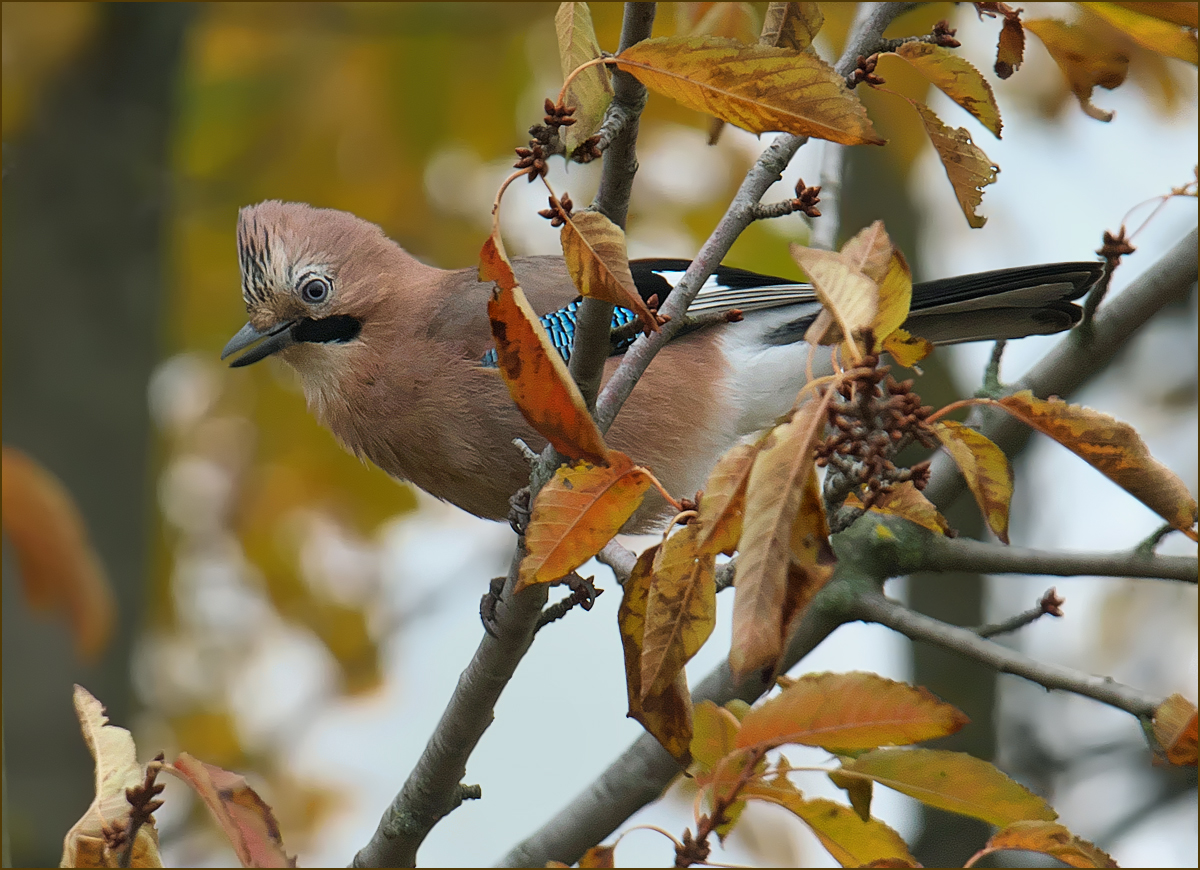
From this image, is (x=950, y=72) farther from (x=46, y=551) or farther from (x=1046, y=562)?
(x=46, y=551)

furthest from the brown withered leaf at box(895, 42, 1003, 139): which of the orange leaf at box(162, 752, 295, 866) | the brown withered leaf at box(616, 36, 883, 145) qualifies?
the orange leaf at box(162, 752, 295, 866)

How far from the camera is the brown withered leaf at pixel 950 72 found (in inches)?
87.4

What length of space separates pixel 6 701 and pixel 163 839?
3.82 ft

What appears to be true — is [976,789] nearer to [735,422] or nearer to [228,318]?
[735,422]

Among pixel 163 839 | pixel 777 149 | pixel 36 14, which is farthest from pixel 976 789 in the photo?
pixel 36 14

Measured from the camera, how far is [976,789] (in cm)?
200

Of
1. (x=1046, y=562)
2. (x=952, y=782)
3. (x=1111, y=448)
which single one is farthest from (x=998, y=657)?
(x=1111, y=448)

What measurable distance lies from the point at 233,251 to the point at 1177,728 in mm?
6256

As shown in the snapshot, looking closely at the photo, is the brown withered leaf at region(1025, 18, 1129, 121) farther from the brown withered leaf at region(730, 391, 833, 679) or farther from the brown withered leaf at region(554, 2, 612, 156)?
the brown withered leaf at region(730, 391, 833, 679)

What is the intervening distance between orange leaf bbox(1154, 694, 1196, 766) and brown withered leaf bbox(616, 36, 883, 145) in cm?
115

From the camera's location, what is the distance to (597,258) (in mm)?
1862

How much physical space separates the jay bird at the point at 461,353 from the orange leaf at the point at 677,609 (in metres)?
1.90

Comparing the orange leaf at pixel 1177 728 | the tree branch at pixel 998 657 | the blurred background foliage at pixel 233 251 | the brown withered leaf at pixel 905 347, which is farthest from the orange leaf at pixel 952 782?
the blurred background foliage at pixel 233 251

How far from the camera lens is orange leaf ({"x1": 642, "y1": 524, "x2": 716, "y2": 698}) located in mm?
1775
